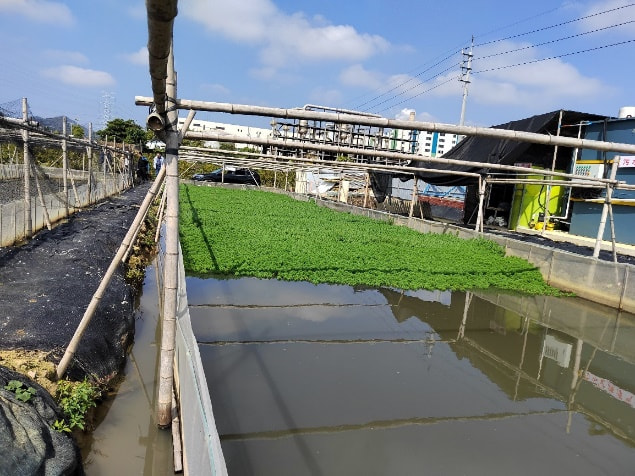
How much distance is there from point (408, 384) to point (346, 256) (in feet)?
18.7

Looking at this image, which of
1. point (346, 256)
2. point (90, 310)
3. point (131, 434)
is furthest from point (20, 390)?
point (346, 256)

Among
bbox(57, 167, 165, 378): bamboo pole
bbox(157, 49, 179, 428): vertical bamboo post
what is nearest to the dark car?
Result: bbox(57, 167, 165, 378): bamboo pole

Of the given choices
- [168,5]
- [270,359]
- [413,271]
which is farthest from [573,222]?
[168,5]

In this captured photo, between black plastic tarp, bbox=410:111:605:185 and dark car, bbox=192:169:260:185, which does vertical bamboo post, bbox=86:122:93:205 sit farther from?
dark car, bbox=192:169:260:185

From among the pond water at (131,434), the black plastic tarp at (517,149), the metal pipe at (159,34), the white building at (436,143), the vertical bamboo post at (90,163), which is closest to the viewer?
the metal pipe at (159,34)

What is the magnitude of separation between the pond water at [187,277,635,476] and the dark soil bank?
1.06 meters

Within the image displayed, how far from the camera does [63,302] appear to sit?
4.70 meters

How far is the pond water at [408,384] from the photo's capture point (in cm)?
367

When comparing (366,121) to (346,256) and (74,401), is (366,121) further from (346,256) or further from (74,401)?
(346,256)

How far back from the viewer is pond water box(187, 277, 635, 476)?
3.67 m

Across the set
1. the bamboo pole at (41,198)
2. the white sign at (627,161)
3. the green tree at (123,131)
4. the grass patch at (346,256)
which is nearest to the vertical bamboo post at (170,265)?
the grass patch at (346,256)

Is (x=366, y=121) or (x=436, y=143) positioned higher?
(x=436, y=143)

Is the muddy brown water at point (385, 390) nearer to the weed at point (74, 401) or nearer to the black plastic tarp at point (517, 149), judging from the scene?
the weed at point (74, 401)

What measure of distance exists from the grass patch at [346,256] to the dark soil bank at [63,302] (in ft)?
7.59
